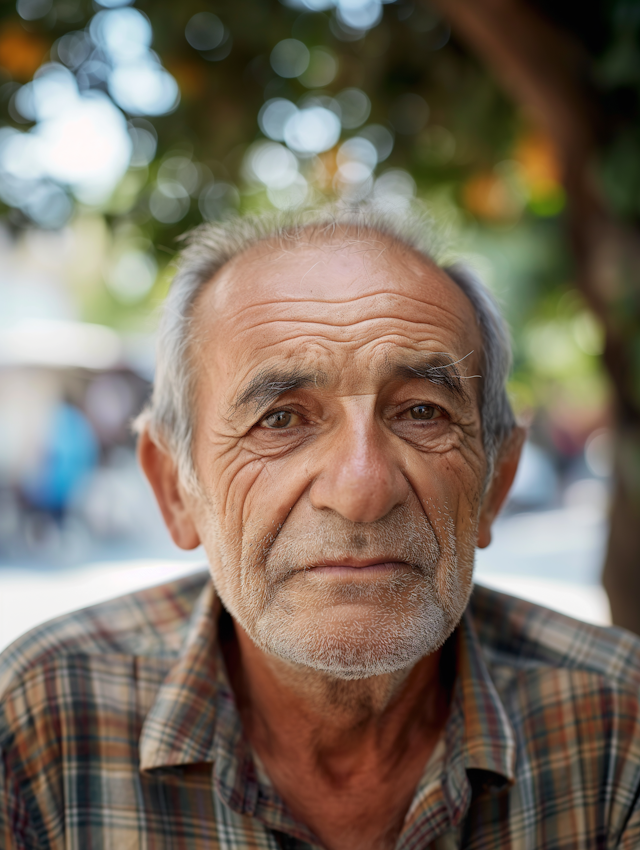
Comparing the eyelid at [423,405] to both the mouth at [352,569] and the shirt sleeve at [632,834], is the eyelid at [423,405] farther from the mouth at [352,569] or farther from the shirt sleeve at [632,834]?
the shirt sleeve at [632,834]

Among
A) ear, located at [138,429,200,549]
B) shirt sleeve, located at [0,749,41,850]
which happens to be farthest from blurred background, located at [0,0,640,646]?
shirt sleeve, located at [0,749,41,850]

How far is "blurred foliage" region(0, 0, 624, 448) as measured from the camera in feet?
7.75

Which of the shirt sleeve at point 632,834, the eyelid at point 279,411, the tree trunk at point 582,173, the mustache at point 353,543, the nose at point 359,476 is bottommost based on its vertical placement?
the shirt sleeve at point 632,834

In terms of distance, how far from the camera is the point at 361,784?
1.63 m

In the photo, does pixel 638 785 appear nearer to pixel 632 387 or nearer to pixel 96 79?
pixel 632 387

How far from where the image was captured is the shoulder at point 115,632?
5.26 feet

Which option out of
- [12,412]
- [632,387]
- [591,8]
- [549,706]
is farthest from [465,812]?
[12,412]

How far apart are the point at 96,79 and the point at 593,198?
203cm

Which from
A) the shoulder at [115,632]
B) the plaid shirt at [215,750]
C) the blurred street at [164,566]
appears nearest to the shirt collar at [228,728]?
the plaid shirt at [215,750]

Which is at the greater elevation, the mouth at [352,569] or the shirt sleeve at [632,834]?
the mouth at [352,569]

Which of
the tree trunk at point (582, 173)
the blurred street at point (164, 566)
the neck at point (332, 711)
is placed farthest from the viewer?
the blurred street at point (164, 566)

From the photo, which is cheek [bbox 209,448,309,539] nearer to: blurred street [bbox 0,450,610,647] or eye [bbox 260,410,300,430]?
eye [bbox 260,410,300,430]

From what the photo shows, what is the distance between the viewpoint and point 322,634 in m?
1.36

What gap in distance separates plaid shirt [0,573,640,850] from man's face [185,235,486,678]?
0.93 feet
